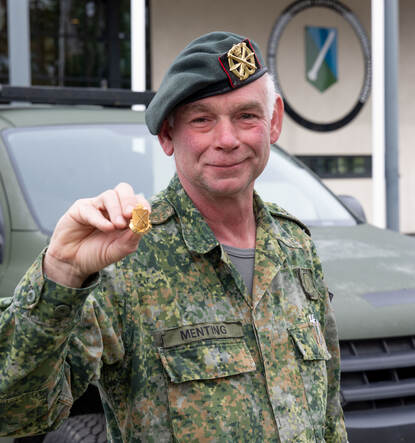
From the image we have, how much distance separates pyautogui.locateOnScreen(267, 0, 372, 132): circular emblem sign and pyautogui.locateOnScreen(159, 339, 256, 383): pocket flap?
31.1 feet

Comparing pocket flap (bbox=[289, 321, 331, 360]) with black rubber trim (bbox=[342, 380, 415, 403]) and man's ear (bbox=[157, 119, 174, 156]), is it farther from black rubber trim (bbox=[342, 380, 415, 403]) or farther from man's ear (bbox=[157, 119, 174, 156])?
black rubber trim (bbox=[342, 380, 415, 403])

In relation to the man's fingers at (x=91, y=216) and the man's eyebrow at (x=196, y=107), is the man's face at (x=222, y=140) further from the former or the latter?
the man's fingers at (x=91, y=216)

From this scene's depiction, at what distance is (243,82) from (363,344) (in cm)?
119

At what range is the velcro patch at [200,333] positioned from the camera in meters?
1.35

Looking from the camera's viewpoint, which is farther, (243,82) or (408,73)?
(408,73)

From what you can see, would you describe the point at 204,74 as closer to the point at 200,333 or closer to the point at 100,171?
the point at 200,333

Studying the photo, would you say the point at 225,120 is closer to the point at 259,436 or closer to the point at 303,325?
the point at 303,325

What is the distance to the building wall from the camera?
988cm

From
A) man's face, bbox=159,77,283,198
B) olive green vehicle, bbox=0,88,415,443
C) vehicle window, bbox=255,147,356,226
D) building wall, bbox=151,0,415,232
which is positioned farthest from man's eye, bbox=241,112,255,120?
building wall, bbox=151,0,415,232

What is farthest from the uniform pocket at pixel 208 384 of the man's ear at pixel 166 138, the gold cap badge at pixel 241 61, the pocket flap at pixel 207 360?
the gold cap badge at pixel 241 61

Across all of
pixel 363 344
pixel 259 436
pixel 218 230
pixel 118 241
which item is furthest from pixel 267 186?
pixel 118 241

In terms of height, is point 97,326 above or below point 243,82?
below

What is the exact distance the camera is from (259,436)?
1381 mm

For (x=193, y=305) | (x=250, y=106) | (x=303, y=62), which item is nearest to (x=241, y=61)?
(x=250, y=106)
